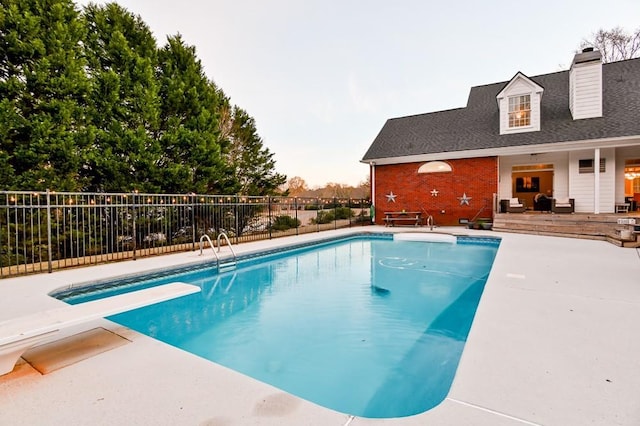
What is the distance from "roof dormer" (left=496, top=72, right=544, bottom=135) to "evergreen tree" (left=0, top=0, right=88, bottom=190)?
15984mm

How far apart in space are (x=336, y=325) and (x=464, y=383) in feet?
7.98

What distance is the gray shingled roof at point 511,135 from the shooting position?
12.7 metres

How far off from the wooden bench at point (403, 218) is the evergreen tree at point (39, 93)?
12.9 m

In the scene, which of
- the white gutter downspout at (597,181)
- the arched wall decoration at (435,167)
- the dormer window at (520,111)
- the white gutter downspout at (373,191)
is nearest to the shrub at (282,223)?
the white gutter downspout at (373,191)

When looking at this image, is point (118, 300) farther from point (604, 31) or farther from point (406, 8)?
point (604, 31)

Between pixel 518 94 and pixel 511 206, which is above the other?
pixel 518 94

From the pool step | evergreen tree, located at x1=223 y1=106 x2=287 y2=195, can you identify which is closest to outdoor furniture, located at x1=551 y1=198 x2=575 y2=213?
evergreen tree, located at x1=223 y1=106 x2=287 y2=195

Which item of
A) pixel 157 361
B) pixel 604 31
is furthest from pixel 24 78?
pixel 604 31

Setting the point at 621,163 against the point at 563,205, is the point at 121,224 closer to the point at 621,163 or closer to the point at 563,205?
the point at 563,205

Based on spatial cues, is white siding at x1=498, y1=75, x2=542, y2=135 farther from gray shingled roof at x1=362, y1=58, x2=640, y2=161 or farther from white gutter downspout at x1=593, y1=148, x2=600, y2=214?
white gutter downspout at x1=593, y1=148, x2=600, y2=214

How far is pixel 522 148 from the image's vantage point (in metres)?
13.6

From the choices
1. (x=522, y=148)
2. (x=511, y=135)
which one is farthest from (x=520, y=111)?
(x=522, y=148)

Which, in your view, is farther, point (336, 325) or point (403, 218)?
point (403, 218)

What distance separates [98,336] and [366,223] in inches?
610
